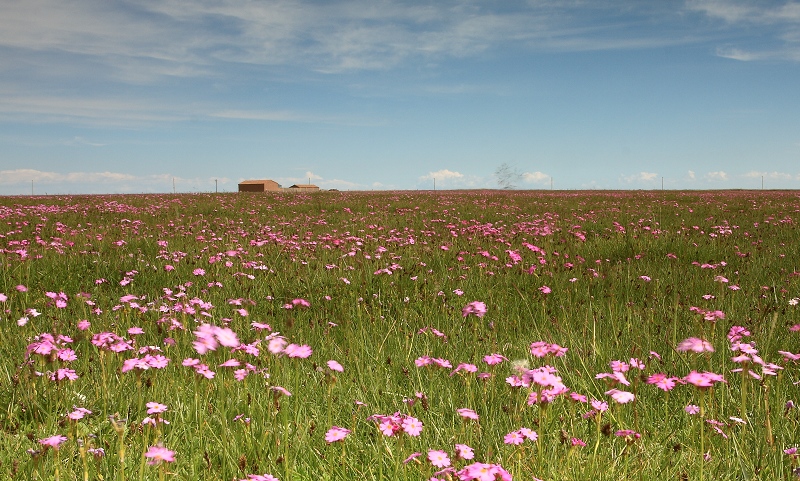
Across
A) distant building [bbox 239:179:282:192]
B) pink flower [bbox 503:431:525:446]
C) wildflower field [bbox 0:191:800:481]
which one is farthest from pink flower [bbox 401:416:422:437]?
distant building [bbox 239:179:282:192]

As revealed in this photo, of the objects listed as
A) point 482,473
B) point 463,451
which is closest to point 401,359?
point 463,451

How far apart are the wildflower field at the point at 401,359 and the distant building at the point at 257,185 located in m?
52.1

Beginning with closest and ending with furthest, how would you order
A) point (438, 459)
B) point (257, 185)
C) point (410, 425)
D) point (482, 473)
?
point (482, 473)
point (438, 459)
point (410, 425)
point (257, 185)

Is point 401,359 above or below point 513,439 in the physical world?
below

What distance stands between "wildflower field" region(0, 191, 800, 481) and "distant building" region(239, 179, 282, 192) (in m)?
52.1

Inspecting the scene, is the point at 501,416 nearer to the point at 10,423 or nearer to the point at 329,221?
the point at 10,423

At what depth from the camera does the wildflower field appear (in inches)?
77.3

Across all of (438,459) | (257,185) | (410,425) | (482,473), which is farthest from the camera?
(257,185)

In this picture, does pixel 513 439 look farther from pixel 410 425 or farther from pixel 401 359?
pixel 401 359

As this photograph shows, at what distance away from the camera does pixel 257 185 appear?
60.3 m

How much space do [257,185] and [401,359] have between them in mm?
59500

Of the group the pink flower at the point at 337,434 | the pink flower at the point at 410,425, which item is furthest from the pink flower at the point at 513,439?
the pink flower at the point at 337,434

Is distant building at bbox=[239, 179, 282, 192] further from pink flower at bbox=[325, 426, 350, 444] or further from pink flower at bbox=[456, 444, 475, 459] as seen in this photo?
pink flower at bbox=[456, 444, 475, 459]

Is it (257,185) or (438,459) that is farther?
(257,185)
